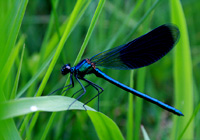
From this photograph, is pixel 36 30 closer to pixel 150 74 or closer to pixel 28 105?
pixel 150 74

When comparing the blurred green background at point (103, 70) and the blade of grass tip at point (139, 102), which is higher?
the blurred green background at point (103, 70)

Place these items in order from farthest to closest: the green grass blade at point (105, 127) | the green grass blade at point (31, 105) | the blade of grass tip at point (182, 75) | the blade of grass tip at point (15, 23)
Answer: the blade of grass tip at point (182, 75) < the green grass blade at point (105, 127) < the blade of grass tip at point (15, 23) < the green grass blade at point (31, 105)

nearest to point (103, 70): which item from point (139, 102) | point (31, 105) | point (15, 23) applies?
point (139, 102)

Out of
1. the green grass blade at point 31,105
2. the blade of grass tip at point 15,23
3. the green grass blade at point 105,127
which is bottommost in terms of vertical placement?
the green grass blade at point 105,127

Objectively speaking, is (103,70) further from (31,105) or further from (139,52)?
(31,105)

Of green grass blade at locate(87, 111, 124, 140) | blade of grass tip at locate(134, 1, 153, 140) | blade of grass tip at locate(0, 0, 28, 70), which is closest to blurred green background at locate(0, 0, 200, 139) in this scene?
blade of grass tip at locate(134, 1, 153, 140)

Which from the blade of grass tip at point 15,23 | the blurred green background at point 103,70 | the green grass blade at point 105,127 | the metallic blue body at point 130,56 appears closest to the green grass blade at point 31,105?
the green grass blade at point 105,127

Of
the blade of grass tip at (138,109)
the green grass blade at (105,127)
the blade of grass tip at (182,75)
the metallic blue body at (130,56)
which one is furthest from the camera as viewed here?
the metallic blue body at (130,56)

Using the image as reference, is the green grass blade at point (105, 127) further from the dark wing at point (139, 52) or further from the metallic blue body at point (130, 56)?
the dark wing at point (139, 52)
